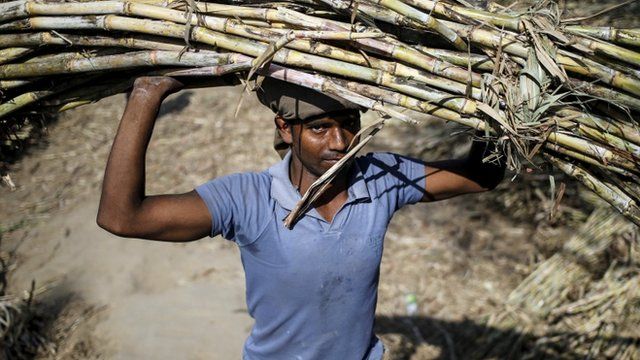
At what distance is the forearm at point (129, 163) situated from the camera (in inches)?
70.1

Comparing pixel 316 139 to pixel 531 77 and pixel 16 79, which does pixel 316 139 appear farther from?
pixel 16 79

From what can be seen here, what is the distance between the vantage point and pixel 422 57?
172 centimetres

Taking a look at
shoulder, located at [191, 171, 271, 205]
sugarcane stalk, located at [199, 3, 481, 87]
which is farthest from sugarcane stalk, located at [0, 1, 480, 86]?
shoulder, located at [191, 171, 271, 205]

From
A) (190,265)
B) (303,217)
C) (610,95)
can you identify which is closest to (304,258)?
(303,217)

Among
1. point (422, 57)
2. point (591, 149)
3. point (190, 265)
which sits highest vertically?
point (422, 57)

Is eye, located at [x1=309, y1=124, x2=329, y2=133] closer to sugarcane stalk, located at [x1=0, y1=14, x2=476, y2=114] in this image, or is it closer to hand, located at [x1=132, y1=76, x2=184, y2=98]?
sugarcane stalk, located at [x1=0, y1=14, x2=476, y2=114]

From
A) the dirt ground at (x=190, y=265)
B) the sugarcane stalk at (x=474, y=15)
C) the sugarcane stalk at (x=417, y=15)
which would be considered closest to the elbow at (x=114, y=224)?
the sugarcane stalk at (x=417, y=15)

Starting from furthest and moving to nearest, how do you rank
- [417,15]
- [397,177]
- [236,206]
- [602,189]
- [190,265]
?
[190,265]
[397,177]
[236,206]
[602,189]
[417,15]

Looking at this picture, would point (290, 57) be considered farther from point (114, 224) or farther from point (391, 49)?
point (114, 224)

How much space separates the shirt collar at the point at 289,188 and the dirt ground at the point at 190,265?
6.10 ft

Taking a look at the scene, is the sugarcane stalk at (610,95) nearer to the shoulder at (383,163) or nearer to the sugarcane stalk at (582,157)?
the sugarcane stalk at (582,157)

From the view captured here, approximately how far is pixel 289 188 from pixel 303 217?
10cm

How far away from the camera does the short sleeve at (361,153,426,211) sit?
7.34 ft

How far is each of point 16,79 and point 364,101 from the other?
95 cm
